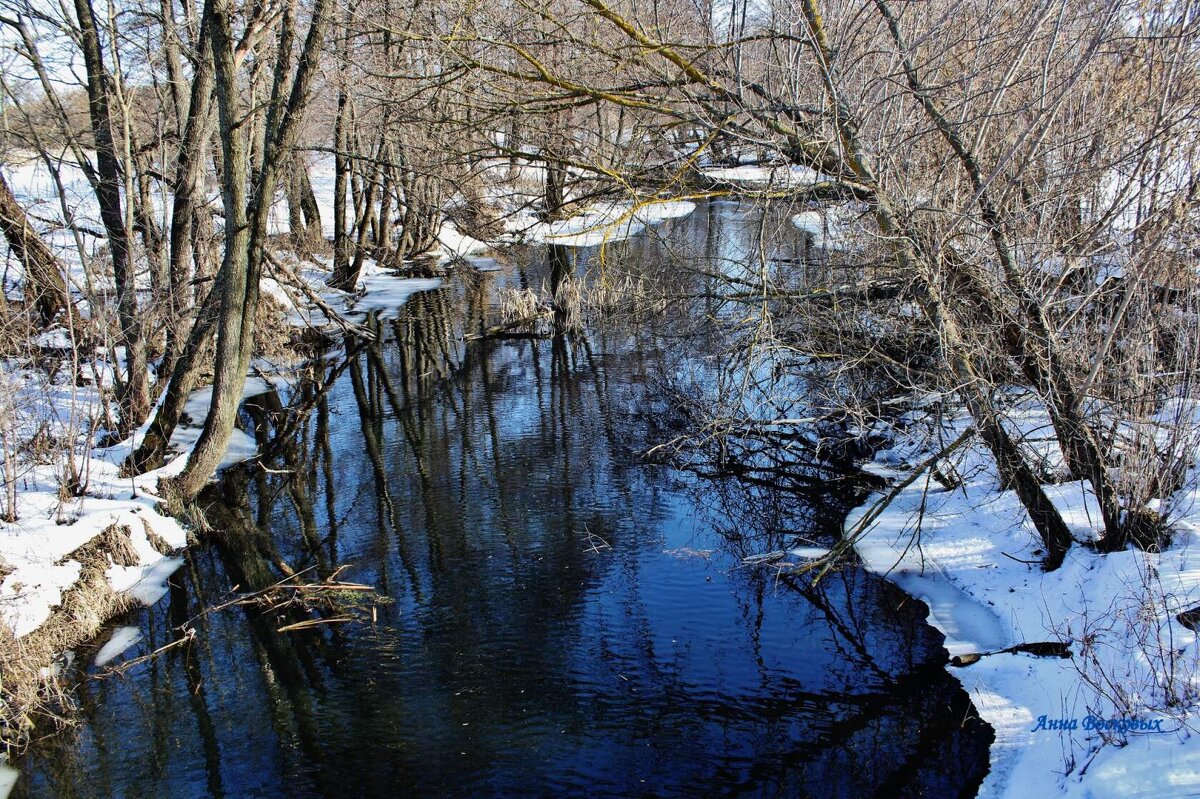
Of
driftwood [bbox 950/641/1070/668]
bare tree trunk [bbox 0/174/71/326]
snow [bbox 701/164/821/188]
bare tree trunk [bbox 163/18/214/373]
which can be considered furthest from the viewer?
bare tree trunk [bbox 163/18/214/373]

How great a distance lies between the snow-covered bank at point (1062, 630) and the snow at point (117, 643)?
599cm

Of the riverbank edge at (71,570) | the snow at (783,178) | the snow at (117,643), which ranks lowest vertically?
the snow at (117,643)

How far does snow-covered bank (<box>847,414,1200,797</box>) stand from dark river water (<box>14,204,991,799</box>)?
28 cm

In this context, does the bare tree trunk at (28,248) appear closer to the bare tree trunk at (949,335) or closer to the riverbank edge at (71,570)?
the riverbank edge at (71,570)

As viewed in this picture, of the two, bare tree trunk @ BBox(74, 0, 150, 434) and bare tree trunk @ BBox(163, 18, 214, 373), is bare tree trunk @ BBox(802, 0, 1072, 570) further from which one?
bare tree trunk @ BBox(74, 0, 150, 434)

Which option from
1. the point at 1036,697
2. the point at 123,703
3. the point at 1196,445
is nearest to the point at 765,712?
the point at 1036,697

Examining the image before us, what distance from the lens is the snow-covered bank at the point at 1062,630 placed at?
4.50 metres

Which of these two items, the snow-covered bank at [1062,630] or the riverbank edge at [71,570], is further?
the riverbank edge at [71,570]

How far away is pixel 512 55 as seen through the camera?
23.8 ft

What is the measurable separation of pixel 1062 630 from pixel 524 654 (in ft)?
11.9

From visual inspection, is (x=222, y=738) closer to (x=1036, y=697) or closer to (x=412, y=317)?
(x=1036, y=697)

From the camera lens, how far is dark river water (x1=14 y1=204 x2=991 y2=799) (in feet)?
17.2

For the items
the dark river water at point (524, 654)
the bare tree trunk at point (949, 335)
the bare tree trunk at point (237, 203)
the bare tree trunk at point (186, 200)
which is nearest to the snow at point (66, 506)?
the dark river water at point (524, 654)

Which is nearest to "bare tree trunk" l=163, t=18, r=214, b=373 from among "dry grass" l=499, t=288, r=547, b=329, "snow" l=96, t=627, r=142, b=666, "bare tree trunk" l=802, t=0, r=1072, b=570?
"snow" l=96, t=627, r=142, b=666
